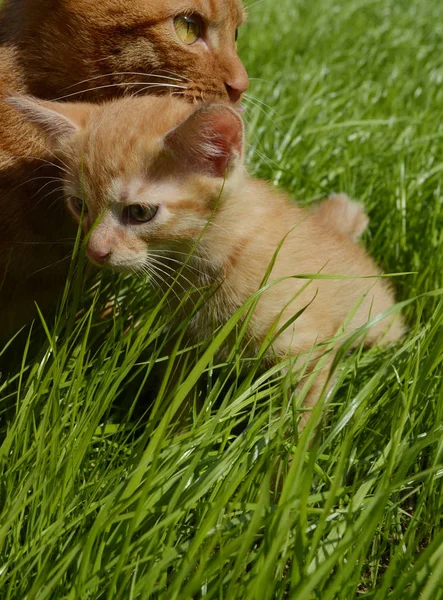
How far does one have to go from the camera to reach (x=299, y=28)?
171 inches

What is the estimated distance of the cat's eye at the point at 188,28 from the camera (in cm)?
201

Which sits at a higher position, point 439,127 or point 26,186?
point 439,127

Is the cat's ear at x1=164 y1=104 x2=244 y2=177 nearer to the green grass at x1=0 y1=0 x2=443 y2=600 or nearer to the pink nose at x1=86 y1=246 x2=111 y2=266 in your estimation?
the pink nose at x1=86 y1=246 x2=111 y2=266

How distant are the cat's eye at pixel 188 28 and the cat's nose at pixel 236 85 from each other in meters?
0.14

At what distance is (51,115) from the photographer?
5.86ft

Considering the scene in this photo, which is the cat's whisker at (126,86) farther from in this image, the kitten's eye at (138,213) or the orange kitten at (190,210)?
the kitten's eye at (138,213)

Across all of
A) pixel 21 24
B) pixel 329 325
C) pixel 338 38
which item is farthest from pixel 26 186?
pixel 338 38

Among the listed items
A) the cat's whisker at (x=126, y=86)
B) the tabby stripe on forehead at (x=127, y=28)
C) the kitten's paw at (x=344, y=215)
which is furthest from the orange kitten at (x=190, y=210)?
the kitten's paw at (x=344, y=215)

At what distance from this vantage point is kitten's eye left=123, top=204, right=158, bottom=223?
5.61ft

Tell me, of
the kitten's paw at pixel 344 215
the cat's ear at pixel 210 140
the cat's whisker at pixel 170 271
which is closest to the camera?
the cat's ear at pixel 210 140

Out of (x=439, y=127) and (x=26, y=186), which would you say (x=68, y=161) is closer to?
(x=26, y=186)

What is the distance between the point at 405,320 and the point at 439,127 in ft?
3.67

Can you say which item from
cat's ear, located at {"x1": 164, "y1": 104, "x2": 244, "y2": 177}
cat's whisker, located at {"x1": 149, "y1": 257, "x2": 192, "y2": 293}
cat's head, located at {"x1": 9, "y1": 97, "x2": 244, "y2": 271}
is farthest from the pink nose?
cat's ear, located at {"x1": 164, "y1": 104, "x2": 244, "y2": 177}

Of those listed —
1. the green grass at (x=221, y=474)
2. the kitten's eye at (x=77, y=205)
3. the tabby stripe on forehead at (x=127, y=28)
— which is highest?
the tabby stripe on forehead at (x=127, y=28)
